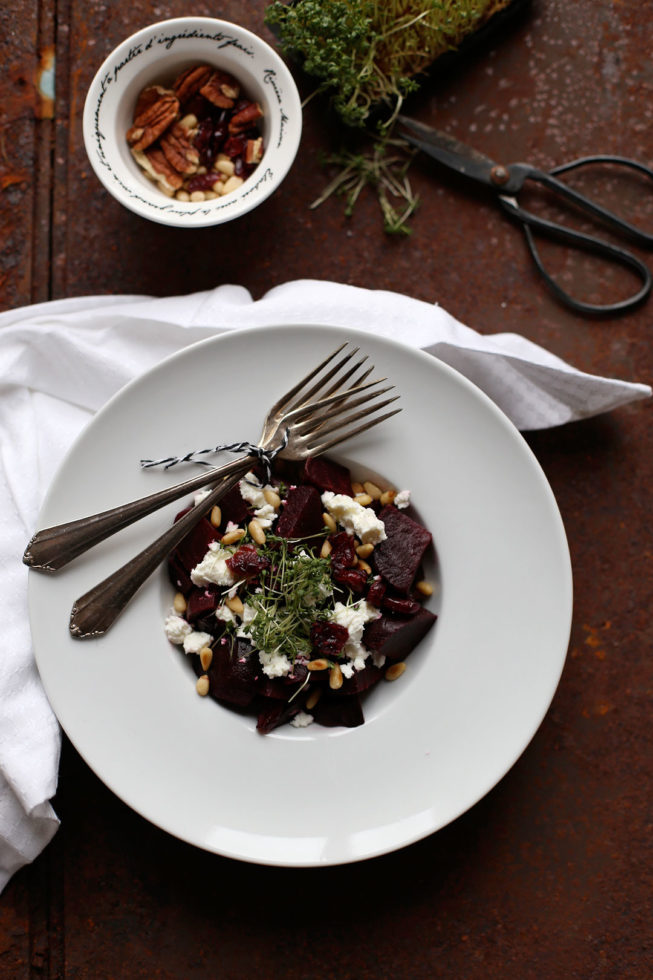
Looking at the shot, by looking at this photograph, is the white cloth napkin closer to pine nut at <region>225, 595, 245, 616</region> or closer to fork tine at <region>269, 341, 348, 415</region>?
fork tine at <region>269, 341, 348, 415</region>

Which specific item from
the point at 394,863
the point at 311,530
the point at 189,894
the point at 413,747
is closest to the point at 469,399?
the point at 311,530

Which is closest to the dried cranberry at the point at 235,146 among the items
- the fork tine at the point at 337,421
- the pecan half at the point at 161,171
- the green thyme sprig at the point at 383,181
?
the pecan half at the point at 161,171

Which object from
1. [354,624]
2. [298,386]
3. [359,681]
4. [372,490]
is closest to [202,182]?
[298,386]

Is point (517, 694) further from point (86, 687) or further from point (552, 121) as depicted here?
point (552, 121)

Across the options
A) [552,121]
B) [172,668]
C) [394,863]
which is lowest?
[394,863]

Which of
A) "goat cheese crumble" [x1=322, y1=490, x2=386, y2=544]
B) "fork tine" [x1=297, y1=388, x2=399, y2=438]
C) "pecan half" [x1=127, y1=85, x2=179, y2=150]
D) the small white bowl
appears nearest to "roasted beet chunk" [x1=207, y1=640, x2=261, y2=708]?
"goat cheese crumble" [x1=322, y1=490, x2=386, y2=544]

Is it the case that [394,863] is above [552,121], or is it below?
below

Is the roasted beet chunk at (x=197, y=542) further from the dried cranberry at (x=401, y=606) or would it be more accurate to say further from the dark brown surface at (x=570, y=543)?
the dark brown surface at (x=570, y=543)
